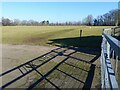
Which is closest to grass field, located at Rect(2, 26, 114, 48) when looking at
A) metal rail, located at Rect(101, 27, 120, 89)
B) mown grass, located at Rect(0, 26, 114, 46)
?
mown grass, located at Rect(0, 26, 114, 46)

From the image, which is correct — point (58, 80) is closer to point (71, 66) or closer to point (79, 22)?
point (71, 66)

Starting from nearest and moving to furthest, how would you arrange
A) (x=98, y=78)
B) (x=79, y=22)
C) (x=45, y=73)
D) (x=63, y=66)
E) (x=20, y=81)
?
(x=20, y=81) → (x=98, y=78) → (x=45, y=73) → (x=63, y=66) → (x=79, y=22)

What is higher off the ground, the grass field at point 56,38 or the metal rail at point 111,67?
the metal rail at point 111,67

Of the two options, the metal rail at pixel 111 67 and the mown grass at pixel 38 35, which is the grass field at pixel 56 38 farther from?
the metal rail at pixel 111 67

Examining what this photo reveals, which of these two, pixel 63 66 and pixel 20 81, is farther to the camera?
pixel 63 66

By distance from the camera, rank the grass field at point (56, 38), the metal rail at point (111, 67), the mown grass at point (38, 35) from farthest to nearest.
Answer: the mown grass at point (38, 35) → the grass field at point (56, 38) → the metal rail at point (111, 67)

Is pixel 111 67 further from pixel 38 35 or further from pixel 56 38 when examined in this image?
pixel 38 35

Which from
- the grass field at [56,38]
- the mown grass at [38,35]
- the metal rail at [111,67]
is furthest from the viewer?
the mown grass at [38,35]

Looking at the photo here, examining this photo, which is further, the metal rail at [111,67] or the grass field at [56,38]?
the grass field at [56,38]

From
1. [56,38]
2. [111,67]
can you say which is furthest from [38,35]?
[111,67]

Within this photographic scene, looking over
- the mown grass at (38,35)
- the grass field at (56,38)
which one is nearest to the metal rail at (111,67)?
the grass field at (56,38)

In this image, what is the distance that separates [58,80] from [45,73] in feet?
3.74

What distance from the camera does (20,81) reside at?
768 cm

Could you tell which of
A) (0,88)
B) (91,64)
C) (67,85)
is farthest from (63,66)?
(0,88)
